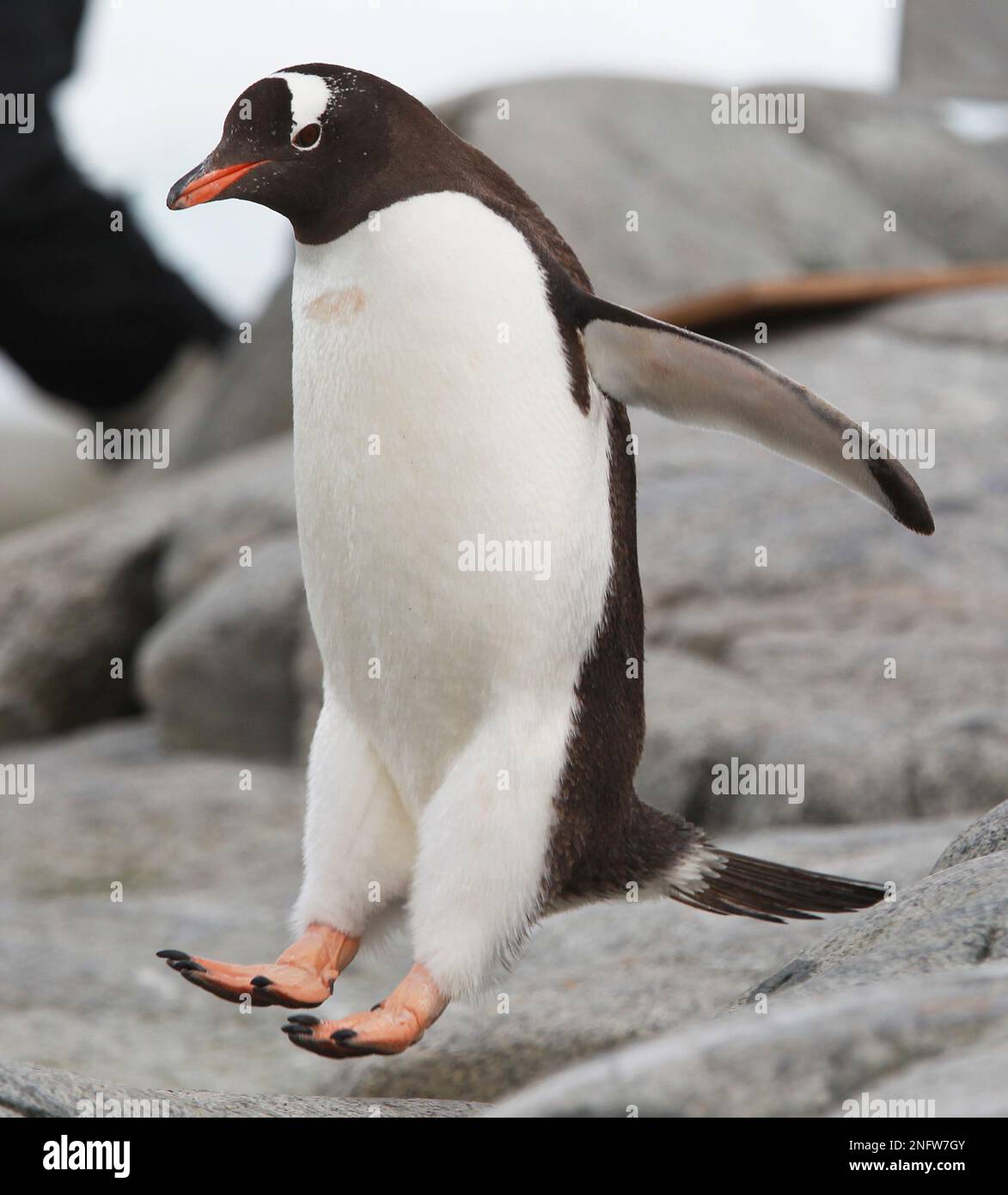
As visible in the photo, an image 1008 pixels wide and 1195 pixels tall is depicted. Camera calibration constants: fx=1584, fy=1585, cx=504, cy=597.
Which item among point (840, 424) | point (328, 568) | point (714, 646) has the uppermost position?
point (840, 424)

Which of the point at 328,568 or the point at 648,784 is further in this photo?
the point at 648,784

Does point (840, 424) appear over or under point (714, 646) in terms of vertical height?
over

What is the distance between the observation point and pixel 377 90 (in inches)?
79.2

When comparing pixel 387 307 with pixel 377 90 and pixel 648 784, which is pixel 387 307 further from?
pixel 648 784

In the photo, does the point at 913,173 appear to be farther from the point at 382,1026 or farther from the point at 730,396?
the point at 382,1026

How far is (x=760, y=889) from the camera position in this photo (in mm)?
2225

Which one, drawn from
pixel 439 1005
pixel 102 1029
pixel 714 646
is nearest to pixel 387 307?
pixel 439 1005

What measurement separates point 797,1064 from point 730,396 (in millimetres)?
1001

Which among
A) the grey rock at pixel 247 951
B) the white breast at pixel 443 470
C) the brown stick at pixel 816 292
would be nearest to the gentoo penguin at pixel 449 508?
the white breast at pixel 443 470

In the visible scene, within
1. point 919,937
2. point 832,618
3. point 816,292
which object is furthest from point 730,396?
point 816,292

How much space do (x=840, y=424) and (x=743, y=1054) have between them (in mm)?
930

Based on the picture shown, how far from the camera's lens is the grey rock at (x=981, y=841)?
6.96ft

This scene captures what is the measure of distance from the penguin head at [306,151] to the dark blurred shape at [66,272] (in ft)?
27.8
